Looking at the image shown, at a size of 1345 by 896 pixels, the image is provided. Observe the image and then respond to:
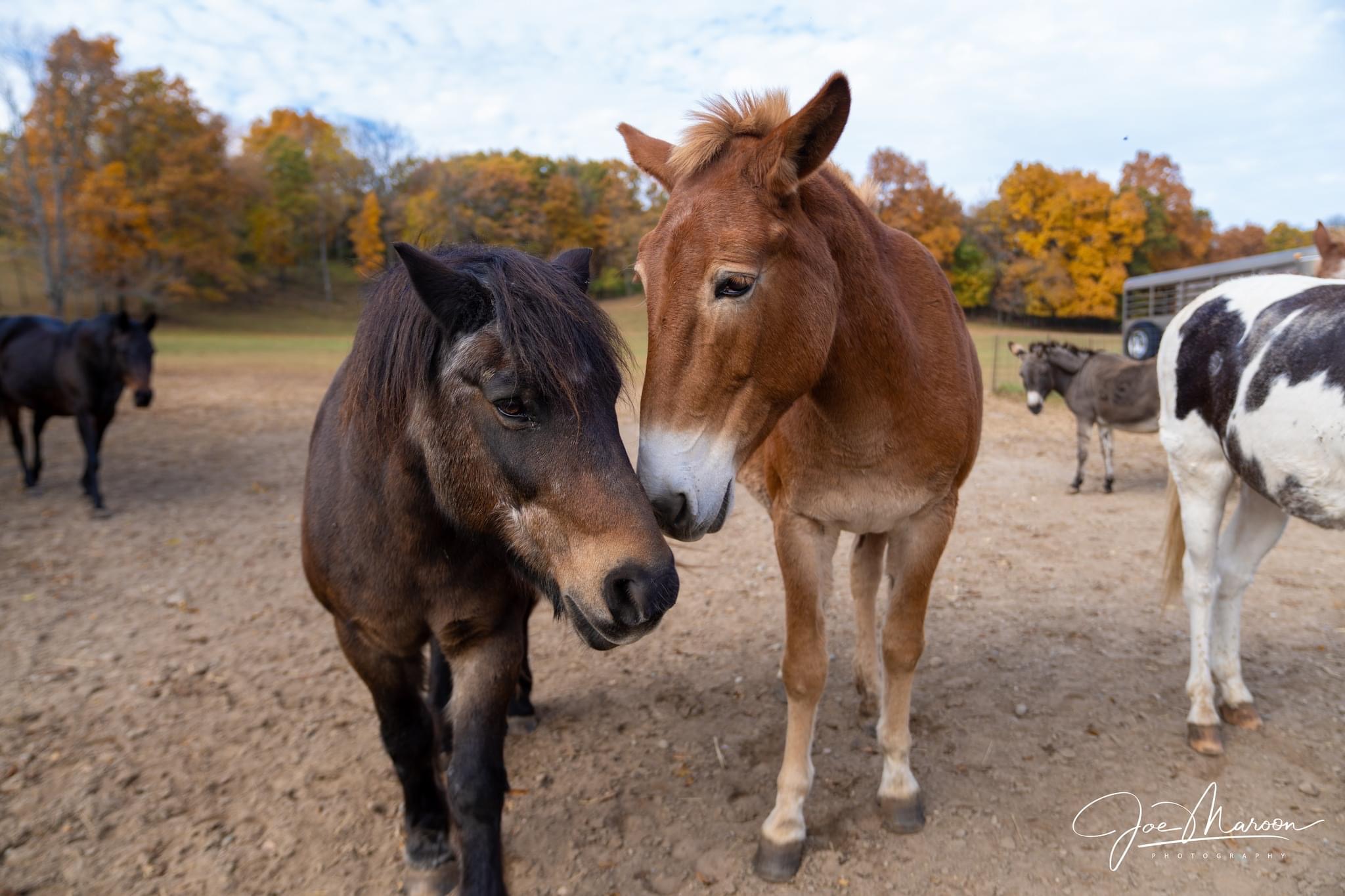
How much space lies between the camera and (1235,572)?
12.0 feet

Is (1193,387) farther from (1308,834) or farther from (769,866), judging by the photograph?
(769,866)

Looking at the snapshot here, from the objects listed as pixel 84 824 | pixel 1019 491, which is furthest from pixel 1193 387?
pixel 84 824

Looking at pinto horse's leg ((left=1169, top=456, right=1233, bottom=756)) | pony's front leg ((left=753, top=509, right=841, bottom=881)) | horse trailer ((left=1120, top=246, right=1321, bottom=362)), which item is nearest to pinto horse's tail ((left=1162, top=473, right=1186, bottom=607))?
pinto horse's leg ((left=1169, top=456, right=1233, bottom=756))

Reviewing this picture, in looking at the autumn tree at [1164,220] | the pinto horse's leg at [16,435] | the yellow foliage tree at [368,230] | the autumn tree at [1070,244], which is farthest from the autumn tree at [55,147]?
the autumn tree at [1164,220]

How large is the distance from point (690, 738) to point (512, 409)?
2.35m

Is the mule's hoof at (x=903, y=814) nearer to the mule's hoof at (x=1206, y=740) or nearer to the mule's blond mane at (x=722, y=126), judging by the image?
the mule's hoof at (x=1206, y=740)

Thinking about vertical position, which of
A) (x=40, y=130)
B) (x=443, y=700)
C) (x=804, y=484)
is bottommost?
(x=443, y=700)

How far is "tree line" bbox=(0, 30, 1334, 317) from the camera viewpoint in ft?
90.1

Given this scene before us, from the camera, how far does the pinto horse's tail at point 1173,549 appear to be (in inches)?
161

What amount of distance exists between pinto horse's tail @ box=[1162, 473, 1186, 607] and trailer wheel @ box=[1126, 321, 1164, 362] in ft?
41.0

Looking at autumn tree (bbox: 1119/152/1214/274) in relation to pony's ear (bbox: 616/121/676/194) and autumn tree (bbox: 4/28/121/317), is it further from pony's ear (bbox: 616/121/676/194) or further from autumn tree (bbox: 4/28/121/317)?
autumn tree (bbox: 4/28/121/317)

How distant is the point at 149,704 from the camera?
3939 mm

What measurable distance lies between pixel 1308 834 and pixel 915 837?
1493mm

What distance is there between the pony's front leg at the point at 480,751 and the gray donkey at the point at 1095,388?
7.97m
